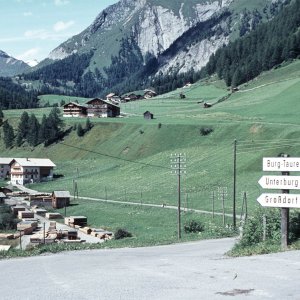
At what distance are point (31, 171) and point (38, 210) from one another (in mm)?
44287

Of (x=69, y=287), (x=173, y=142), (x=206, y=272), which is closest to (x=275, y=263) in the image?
(x=206, y=272)

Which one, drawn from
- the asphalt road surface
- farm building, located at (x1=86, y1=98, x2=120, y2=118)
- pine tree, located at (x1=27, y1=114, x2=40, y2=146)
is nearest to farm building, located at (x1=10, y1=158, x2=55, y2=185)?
pine tree, located at (x1=27, y1=114, x2=40, y2=146)

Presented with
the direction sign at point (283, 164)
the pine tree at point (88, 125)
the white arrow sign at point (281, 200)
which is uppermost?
the pine tree at point (88, 125)

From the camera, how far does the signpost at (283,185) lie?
1881 centimetres

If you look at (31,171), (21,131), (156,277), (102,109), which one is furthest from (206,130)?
(156,277)

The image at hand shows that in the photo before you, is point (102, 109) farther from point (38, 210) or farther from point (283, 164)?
point (283, 164)

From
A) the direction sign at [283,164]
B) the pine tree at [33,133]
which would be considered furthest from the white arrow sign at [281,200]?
the pine tree at [33,133]

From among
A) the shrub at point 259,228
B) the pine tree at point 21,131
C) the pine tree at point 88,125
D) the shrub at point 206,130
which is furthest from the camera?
the pine tree at point 21,131

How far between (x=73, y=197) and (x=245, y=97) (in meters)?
91.2

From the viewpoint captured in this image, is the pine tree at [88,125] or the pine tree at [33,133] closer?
the pine tree at [88,125]

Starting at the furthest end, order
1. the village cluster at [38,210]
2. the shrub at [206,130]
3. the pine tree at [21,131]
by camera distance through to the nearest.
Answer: the pine tree at [21,131]
the shrub at [206,130]
the village cluster at [38,210]

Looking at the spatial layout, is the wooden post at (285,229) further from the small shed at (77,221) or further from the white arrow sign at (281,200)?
the small shed at (77,221)

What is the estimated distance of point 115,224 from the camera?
7362cm

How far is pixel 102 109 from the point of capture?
643ft
